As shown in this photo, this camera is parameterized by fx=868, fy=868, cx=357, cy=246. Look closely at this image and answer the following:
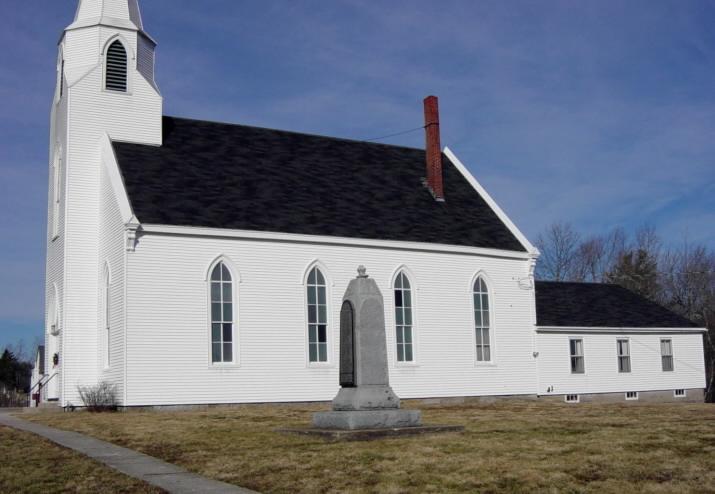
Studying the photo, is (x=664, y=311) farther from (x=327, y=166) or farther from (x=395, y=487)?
(x=395, y=487)

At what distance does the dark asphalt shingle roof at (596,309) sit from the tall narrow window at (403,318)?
686cm

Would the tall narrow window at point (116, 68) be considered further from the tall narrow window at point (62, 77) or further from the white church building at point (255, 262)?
the tall narrow window at point (62, 77)

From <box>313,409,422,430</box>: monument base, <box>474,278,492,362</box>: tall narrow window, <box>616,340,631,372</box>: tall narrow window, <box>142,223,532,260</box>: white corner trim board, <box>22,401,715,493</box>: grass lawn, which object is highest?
<box>142,223,532,260</box>: white corner trim board

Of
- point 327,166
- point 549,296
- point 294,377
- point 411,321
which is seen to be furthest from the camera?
point 549,296

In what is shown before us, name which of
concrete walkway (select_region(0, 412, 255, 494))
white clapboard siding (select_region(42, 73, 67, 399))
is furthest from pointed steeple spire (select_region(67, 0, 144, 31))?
concrete walkway (select_region(0, 412, 255, 494))

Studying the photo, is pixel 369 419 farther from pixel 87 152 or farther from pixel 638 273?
pixel 638 273

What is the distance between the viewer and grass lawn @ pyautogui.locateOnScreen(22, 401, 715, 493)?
35.0 ft

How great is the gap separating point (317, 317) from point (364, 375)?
1290cm

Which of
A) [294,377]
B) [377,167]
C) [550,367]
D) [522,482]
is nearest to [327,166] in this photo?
[377,167]

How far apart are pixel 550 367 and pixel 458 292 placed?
5908 mm

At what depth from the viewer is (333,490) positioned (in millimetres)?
10406

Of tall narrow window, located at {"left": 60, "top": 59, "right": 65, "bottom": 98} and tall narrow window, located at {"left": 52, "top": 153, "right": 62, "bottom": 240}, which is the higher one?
tall narrow window, located at {"left": 60, "top": 59, "right": 65, "bottom": 98}

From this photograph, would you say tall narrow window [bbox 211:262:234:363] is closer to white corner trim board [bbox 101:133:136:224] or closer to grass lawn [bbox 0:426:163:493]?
white corner trim board [bbox 101:133:136:224]

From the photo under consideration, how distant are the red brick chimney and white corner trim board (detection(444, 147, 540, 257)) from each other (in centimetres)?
204
